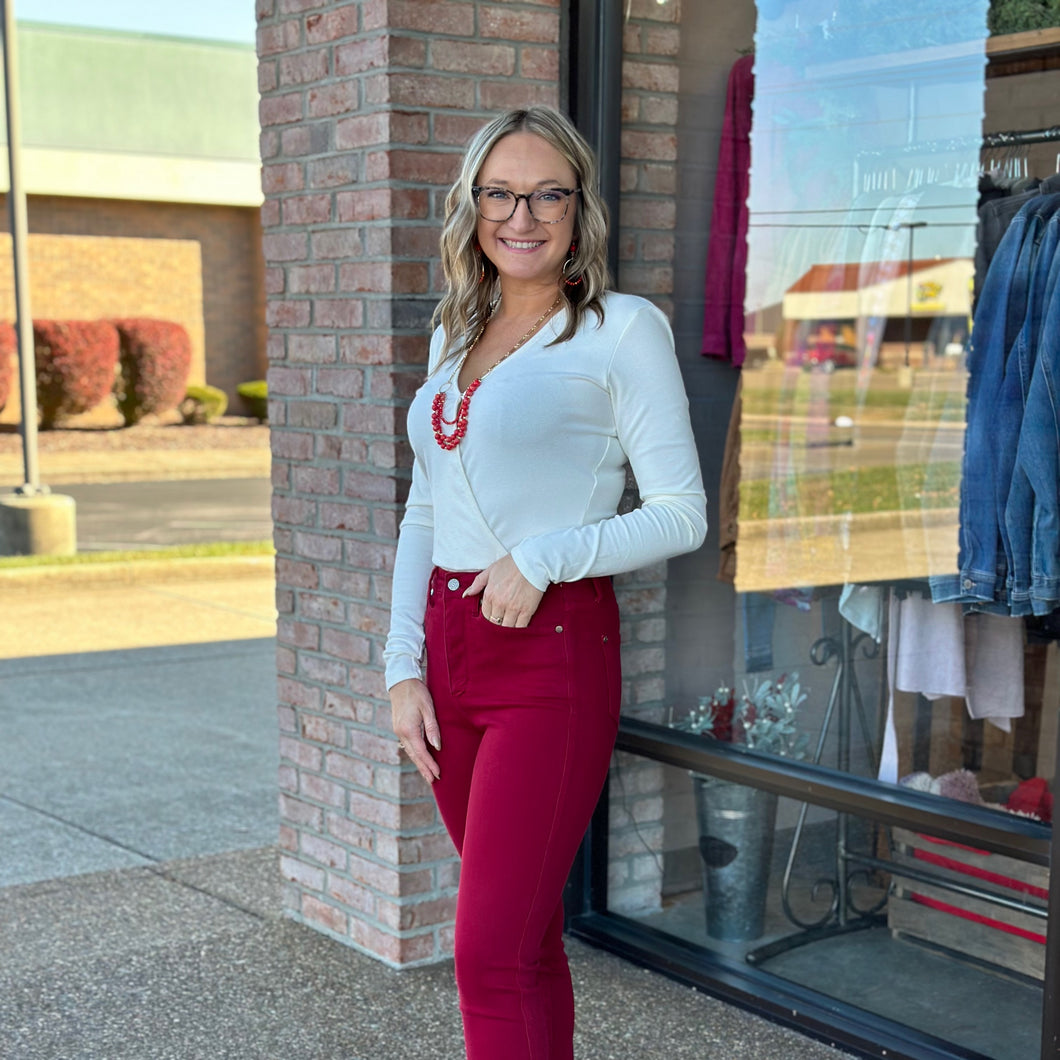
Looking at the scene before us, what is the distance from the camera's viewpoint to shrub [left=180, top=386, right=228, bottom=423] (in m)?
24.7

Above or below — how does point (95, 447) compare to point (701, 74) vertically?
below

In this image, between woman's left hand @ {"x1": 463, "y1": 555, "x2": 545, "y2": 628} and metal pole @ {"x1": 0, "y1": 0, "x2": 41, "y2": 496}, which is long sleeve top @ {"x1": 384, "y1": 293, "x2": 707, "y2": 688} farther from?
metal pole @ {"x1": 0, "y1": 0, "x2": 41, "y2": 496}

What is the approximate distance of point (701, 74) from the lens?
413 centimetres

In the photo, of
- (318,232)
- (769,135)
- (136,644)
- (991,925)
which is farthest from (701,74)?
(136,644)

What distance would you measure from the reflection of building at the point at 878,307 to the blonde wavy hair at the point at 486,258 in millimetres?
1680

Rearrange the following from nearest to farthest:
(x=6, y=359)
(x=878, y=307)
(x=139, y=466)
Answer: (x=878, y=307), (x=139, y=466), (x=6, y=359)

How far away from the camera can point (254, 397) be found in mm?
25672

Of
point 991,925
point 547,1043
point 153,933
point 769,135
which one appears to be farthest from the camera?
point 153,933

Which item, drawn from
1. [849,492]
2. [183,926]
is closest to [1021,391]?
[849,492]

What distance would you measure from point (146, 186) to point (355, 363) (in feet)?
74.5

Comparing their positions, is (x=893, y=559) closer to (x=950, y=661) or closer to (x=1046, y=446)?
(x=950, y=661)

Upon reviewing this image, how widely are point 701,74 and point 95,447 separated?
61.8 ft

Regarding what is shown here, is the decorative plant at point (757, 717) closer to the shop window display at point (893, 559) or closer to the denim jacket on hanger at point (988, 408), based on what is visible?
→ the shop window display at point (893, 559)

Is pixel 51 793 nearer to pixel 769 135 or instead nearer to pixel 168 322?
pixel 769 135
